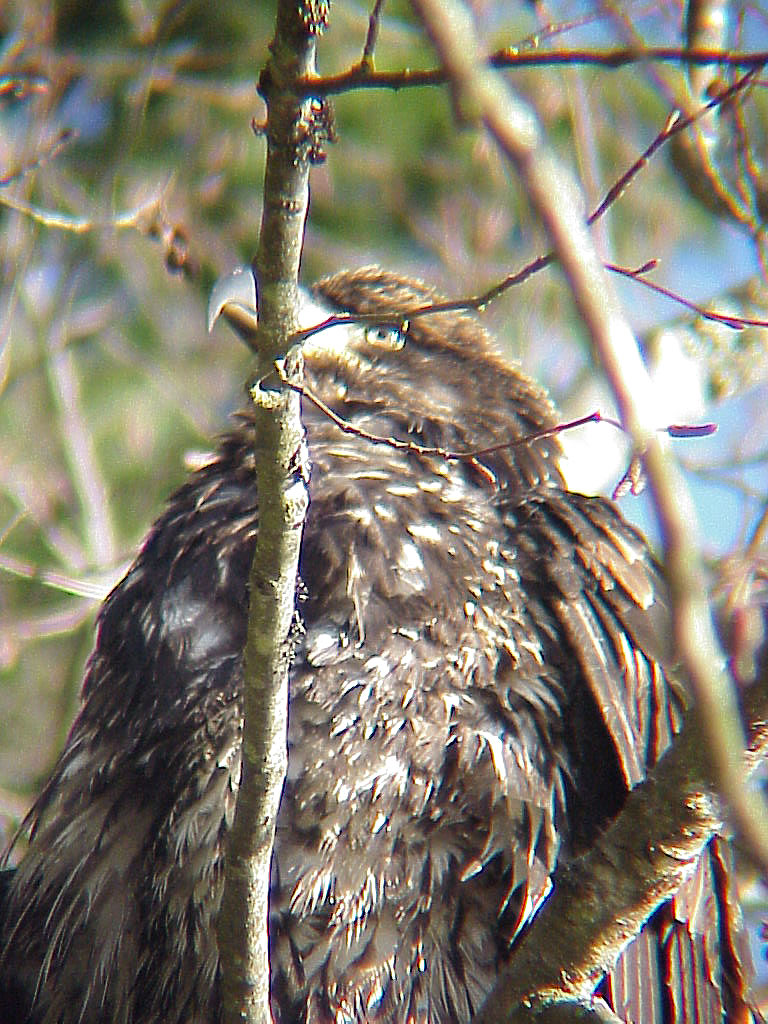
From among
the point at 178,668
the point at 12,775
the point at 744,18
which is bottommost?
the point at 178,668

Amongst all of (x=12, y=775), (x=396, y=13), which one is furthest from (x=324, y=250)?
(x=12, y=775)

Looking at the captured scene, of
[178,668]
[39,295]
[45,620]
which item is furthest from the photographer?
[39,295]

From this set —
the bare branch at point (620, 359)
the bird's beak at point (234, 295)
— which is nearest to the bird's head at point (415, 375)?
the bird's beak at point (234, 295)

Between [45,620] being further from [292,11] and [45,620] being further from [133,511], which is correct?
[292,11]

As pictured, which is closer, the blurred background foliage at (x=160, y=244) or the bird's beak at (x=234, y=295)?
the bird's beak at (x=234, y=295)

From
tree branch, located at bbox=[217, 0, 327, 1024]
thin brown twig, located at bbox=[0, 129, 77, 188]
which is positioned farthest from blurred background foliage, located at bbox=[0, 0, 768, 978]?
tree branch, located at bbox=[217, 0, 327, 1024]

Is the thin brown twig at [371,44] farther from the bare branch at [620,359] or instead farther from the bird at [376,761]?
the bird at [376,761]

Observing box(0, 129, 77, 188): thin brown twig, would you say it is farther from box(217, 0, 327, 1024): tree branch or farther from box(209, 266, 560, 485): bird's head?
box(217, 0, 327, 1024): tree branch
